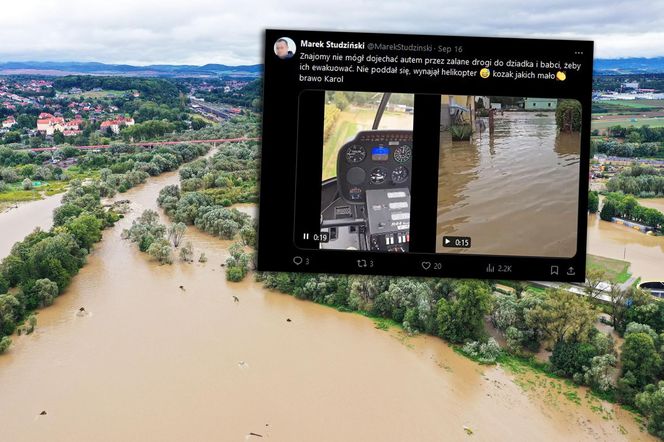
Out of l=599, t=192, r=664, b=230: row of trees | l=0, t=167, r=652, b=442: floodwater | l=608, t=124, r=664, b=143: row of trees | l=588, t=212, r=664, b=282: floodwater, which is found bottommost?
l=0, t=167, r=652, b=442: floodwater

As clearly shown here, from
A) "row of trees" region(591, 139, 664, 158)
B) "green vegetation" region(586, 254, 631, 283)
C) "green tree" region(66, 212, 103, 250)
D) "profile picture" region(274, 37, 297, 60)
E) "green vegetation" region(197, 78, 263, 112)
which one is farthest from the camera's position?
"green vegetation" region(197, 78, 263, 112)

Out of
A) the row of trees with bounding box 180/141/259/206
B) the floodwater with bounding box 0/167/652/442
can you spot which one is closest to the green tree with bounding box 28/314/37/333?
the floodwater with bounding box 0/167/652/442

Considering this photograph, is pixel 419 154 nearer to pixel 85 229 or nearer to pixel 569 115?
pixel 569 115

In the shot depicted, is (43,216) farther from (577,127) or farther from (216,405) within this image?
(577,127)

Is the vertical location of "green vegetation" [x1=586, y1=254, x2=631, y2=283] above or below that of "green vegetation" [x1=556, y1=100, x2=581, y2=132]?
below

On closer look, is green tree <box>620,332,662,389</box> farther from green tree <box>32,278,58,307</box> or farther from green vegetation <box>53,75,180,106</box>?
green vegetation <box>53,75,180,106</box>

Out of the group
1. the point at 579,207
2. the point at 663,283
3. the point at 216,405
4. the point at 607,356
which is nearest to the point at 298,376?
the point at 216,405

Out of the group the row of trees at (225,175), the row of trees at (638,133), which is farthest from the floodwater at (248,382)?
the row of trees at (638,133)

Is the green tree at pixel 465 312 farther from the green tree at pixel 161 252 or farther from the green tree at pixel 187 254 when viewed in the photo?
the green tree at pixel 161 252
